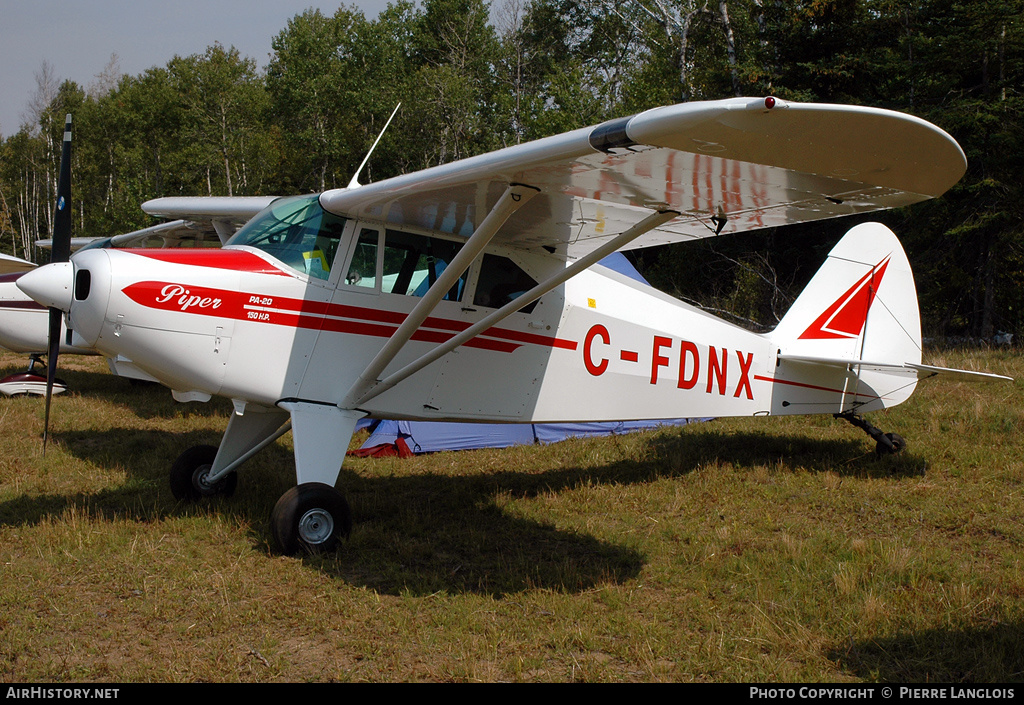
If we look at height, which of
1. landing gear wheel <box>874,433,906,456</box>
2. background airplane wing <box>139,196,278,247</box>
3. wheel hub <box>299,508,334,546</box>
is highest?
background airplane wing <box>139,196,278,247</box>

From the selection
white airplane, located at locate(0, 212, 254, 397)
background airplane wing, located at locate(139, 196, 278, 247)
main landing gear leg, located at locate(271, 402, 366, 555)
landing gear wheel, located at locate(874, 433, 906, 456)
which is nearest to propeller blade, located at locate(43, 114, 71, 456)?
main landing gear leg, located at locate(271, 402, 366, 555)

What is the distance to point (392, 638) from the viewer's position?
3.73 meters

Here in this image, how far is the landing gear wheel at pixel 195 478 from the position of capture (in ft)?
19.9

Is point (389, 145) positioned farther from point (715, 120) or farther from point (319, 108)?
point (715, 120)

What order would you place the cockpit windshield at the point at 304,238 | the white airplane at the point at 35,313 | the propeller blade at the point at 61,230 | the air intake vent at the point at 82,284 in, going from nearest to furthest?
the air intake vent at the point at 82,284, the cockpit windshield at the point at 304,238, the propeller blade at the point at 61,230, the white airplane at the point at 35,313

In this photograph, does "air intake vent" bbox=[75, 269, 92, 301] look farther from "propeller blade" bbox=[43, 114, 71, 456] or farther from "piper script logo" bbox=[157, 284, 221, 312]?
"propeller blade" bbox=[43, 114, 71, 456]

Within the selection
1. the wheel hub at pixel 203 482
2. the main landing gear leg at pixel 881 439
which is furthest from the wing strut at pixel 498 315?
the main landing gear leg at pixel 881 439

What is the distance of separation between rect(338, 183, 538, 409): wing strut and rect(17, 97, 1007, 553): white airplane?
16mm

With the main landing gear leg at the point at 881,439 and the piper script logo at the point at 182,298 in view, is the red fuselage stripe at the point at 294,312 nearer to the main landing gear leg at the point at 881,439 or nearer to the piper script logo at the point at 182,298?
the piper script logo at the point at 182,298

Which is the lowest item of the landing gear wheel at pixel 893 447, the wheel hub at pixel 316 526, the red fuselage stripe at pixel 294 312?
the wheel hub at pixel 316 526

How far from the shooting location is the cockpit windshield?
518 centimetres

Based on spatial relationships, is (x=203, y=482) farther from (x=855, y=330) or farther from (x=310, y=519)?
(x=855, y=330)

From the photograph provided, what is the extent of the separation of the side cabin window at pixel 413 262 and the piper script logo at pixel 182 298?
1.16 meters

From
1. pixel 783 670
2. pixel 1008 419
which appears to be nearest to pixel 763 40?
pixel 1008 419
